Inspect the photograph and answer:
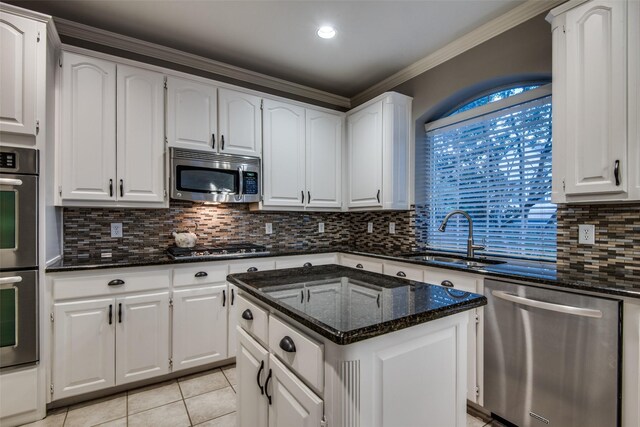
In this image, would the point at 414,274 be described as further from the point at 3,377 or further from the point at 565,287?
the point at 3,377

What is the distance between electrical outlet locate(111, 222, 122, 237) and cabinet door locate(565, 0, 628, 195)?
131 inches

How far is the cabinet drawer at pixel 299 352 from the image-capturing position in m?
0.96

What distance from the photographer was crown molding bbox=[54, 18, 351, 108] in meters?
2.58

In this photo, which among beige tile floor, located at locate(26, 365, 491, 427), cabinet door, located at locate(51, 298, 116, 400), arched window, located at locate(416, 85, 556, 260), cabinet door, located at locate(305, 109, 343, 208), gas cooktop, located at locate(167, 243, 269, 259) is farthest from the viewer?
cabinet door, located at locate(305, 109, 343, 208)

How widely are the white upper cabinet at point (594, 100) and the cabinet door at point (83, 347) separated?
307 centimetres

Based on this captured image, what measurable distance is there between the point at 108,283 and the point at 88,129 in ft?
3.80

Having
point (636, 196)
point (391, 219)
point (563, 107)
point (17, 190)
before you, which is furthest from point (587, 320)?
point (17, 190)

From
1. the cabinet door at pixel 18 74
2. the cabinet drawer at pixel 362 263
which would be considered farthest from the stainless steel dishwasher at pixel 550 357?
the cabinet door at pixel 18 74

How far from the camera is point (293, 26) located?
2.55 m

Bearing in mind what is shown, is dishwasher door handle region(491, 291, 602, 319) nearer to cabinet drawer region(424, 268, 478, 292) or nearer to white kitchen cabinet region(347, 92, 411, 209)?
cabinet drawer region(424, 268, 478, 292)

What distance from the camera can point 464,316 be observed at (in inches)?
48.1

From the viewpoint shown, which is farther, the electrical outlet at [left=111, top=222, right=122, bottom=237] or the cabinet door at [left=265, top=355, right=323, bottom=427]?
the electrical outlet at [left=111, top=222, right=122, bottom=237]

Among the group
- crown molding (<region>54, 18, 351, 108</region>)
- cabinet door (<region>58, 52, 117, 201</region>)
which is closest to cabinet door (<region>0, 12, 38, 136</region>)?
cabinet door (<region>58, 52, 117, 201</region>)

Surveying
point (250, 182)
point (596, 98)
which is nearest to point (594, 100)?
point (596, 98)
